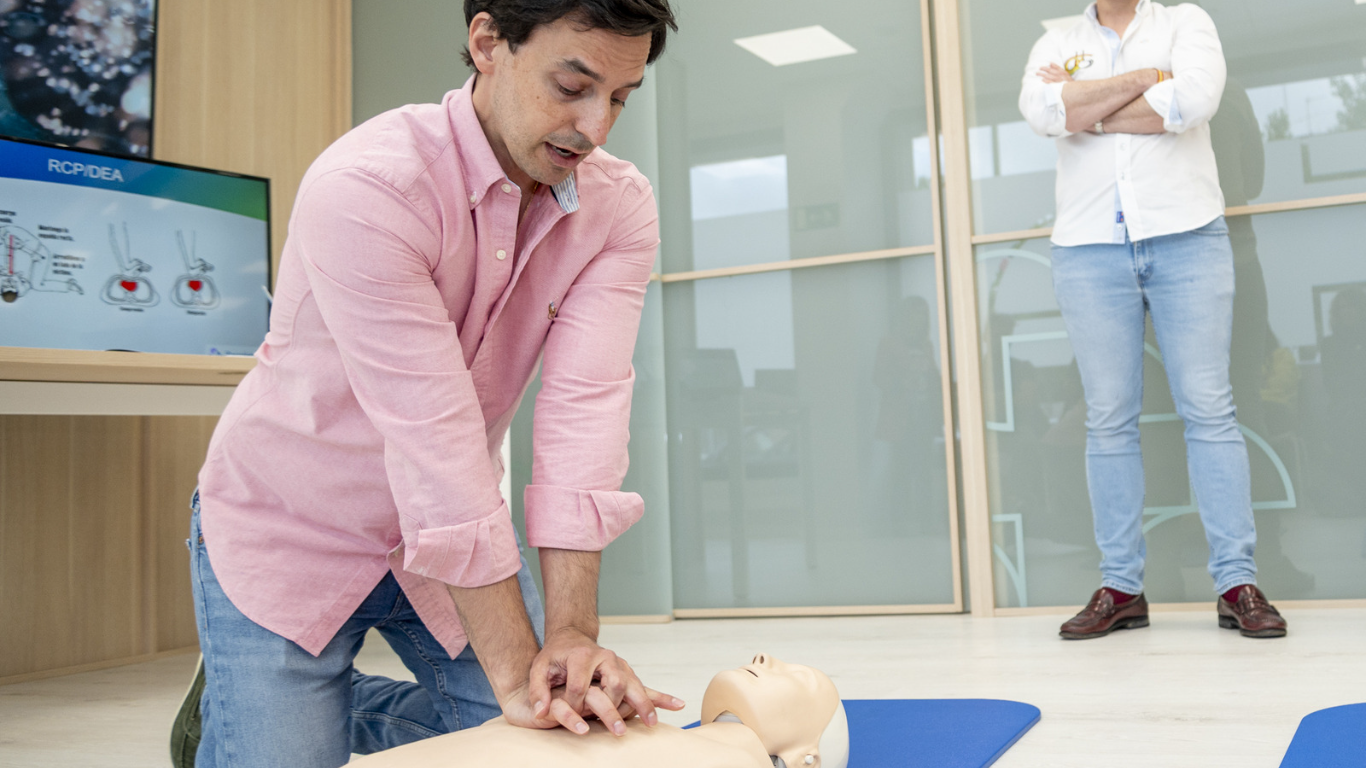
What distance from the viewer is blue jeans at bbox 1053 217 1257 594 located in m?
2.41

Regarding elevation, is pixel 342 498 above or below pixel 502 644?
above

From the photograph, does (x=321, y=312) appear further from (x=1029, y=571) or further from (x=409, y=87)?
(x=409, y=87)

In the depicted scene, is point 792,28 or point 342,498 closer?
point 342,498

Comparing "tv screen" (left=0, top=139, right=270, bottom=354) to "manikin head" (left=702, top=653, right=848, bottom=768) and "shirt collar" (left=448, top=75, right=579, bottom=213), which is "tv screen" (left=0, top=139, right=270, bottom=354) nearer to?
"shirt collar" (left=448, top=75, right=579, bottom=213)

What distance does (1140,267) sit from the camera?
2504 mm

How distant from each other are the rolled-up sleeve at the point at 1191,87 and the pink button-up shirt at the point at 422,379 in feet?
5.39

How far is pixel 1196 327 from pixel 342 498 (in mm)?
2020

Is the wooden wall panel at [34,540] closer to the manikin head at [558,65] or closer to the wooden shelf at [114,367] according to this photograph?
the wooden shelf at [114,367]

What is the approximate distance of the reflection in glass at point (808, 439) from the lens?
10.2 feet

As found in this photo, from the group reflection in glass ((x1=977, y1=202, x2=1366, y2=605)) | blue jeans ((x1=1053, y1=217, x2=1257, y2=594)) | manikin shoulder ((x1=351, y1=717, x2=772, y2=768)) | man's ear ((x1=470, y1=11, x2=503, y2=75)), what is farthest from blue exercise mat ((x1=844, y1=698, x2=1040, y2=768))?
reflection in glass ((x1=977, y1=202, x2=1366, y2=605))

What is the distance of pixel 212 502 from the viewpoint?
1253 millimetres

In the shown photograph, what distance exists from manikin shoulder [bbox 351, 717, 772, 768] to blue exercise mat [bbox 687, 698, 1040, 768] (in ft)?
1.65

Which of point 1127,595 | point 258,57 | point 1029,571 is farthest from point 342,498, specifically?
point 258,57

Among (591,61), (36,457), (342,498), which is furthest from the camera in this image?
(36,457)
